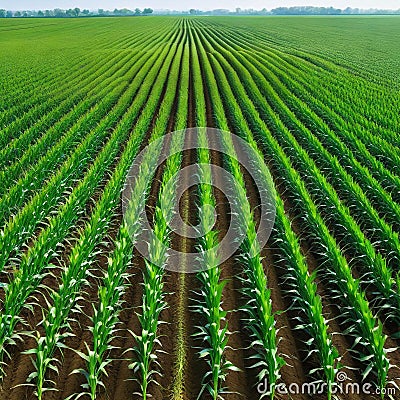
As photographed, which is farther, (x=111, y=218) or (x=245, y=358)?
(x=111, y=218)

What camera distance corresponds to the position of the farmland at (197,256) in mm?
4527

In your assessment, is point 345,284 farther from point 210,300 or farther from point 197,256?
point 197,256

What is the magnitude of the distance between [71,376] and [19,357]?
64cm

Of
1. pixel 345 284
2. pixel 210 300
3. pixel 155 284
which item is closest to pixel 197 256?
pixel 155 284

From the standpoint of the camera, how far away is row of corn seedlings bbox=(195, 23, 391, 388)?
4457mm

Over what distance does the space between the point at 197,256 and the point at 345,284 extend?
2.09 m

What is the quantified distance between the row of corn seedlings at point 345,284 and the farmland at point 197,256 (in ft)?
0.09

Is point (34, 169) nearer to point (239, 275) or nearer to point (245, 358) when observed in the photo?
point (239, 275)

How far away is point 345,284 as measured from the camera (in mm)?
5551

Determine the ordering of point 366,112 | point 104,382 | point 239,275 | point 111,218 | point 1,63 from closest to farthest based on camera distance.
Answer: point 104,382, point 239,275, point 111,218, point 366,112, point 1,63

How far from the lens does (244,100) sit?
1662 centimetres

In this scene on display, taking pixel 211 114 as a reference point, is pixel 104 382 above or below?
above

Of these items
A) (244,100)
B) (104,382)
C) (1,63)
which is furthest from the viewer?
(1,63)

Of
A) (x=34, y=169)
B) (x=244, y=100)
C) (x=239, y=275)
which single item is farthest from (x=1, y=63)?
(x=239, y=275)
